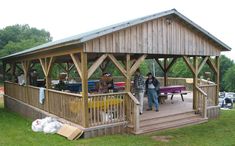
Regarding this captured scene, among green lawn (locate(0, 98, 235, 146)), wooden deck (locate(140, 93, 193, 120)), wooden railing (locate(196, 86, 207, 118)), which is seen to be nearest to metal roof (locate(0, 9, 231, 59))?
wooden railing (locate(196, 86, 207, 118))

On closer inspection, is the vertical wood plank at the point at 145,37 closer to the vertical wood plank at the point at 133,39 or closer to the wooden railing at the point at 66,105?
the vertical wood plank at the point at 133,39

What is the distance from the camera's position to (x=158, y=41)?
35.8 ft

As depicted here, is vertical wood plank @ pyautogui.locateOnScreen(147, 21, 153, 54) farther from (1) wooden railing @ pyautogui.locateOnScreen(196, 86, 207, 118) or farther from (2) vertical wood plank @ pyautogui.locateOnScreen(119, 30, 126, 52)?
(1) wooden railing @ pyautogui.locateOnScreen(196, 86, 207, 118)

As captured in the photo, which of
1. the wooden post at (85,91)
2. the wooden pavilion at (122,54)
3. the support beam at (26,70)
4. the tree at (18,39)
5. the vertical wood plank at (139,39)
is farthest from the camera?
the tree at (18,39)

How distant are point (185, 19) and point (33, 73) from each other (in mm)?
9241

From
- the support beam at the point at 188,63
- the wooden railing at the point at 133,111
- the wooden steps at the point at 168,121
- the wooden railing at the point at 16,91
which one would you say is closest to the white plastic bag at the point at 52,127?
the wooden railing at the point at 133,111

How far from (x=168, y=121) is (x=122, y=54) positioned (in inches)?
122

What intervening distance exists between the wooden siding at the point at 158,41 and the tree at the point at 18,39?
42682 millimetres

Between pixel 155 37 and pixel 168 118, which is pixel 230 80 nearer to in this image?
pixel 168 118

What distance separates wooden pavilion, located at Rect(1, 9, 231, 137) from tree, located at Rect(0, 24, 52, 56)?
39037mm

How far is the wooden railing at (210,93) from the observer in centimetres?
1289

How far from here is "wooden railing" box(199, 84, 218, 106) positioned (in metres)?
12.9

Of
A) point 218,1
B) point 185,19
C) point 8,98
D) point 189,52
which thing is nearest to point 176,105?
point 189,52

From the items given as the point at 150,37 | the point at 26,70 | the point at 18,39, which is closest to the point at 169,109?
the point at 150,37
